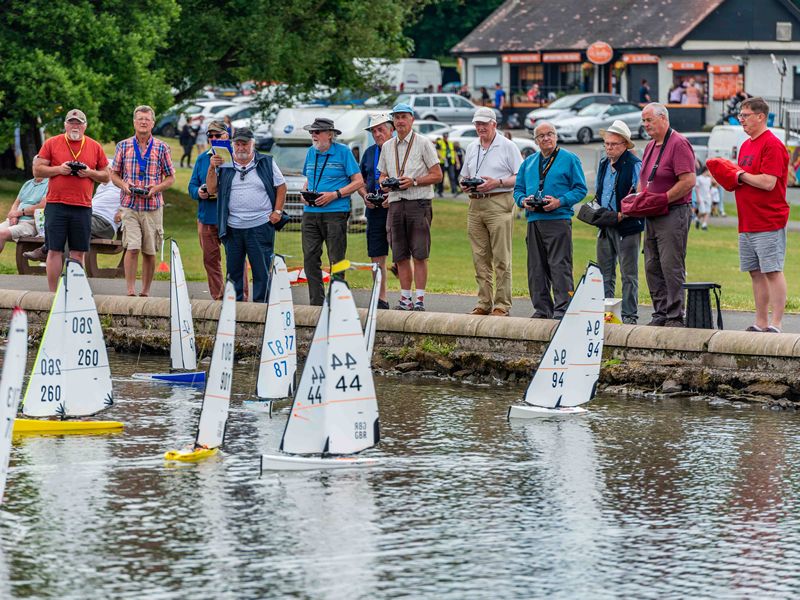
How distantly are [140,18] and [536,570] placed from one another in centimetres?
2299

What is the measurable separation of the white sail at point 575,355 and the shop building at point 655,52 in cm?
5762

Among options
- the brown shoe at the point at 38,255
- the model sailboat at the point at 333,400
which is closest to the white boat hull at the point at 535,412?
the model sailboat at the point at 333,400

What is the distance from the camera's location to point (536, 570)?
7.41m

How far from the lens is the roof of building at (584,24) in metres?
69.7

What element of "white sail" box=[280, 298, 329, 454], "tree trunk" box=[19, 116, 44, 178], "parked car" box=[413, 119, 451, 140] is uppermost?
"parked car" box=[413, 119, 451, 140]

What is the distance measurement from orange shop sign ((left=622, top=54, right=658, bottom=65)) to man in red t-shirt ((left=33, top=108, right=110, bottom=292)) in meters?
57.4

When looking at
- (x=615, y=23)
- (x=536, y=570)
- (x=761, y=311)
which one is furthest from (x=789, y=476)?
(x=615, y=23)

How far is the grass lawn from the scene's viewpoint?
1902 centimetres

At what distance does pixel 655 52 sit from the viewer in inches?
2736

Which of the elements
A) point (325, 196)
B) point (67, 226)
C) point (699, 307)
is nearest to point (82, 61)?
point (67, 226)

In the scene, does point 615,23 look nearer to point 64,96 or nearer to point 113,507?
point 64,96

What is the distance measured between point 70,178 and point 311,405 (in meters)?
5.93

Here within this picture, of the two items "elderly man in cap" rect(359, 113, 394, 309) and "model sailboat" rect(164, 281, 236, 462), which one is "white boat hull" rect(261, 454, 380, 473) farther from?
"elderly man in cap" rect(359, 113, 394, 309)

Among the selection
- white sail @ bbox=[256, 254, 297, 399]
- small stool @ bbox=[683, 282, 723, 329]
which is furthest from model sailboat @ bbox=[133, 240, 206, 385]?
small stool @ bbox=[683, 282, 723, 329]
